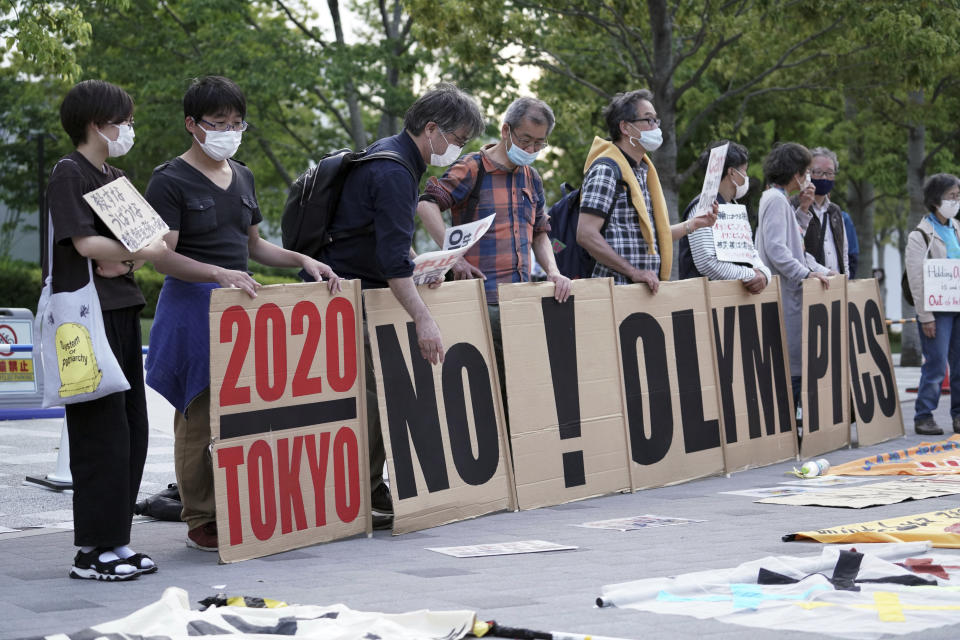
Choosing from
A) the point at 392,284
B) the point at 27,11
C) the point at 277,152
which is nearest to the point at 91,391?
the point at 392,284

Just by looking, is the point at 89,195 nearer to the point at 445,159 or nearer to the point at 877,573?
the point at 445,159

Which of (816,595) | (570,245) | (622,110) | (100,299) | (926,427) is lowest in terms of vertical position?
(926,427)

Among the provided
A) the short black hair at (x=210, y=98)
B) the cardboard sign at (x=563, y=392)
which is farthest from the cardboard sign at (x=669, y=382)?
the short black hair at (x=210, y=98)

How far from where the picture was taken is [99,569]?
512cm

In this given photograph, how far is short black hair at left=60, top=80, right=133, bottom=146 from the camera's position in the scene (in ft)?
16.9

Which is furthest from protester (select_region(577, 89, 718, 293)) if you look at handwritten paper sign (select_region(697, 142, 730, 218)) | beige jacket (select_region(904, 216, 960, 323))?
beige jacket (select_region(904, 216, 960, 323))

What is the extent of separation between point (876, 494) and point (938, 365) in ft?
13.5

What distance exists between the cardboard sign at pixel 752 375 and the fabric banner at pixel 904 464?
19.6 inches

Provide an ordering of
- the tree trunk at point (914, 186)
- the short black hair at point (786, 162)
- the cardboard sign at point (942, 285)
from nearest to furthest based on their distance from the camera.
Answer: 1. the short black hair at point (786, 162)
2. the cardboard sign at point (942, 285)
3. the tree trunk at point (914, 186)

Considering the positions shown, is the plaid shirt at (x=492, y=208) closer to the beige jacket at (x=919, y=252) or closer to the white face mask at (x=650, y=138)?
the white face mask at (x=650, y=138)

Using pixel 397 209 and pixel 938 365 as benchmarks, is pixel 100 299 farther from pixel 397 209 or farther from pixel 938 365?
pixel 938 365

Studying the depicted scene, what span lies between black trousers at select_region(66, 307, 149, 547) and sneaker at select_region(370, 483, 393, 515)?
1.72 m

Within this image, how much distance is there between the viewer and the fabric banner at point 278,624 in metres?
3.88

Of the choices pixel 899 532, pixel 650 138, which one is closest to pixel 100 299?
pixel 899 532
